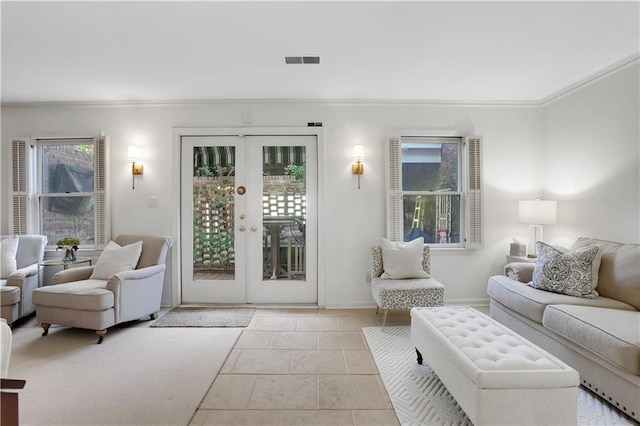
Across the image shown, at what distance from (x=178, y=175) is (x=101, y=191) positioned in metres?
0.92

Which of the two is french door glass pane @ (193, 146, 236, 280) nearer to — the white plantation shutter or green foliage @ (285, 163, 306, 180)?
green foliage @ (285, 163, 306, 180)

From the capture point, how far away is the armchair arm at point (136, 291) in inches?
116

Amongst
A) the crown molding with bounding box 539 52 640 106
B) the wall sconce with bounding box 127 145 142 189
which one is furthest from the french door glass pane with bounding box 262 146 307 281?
the crown molding with bounding box 539 52 640 106

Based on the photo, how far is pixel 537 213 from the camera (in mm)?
3408

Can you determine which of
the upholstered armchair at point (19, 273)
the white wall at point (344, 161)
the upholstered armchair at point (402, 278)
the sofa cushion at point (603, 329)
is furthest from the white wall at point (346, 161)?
the sofa cushion at point (603, 329)

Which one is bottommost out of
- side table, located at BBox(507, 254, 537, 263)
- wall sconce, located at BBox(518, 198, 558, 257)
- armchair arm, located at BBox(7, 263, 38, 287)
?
armchair arm, located at BBox(7, 263, 38, 287)

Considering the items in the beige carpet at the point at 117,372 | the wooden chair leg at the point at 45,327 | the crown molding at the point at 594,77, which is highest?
the crown molding at the point at 594,77

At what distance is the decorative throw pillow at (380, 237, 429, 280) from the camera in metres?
3.36

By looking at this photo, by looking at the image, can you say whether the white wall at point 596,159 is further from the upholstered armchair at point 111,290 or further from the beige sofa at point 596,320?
the upholstered armchair at point 111,290

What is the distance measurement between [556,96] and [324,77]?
273 centimetres

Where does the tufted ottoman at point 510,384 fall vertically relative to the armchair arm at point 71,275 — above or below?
below

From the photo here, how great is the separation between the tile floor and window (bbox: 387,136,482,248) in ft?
4.14

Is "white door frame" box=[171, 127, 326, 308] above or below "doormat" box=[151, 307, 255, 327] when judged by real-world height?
above

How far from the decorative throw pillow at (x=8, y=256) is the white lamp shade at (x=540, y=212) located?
18.4ft
